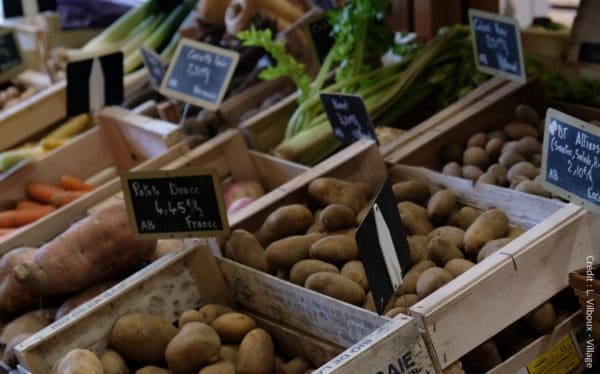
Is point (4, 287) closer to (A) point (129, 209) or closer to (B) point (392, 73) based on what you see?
(A) point (129, 209)

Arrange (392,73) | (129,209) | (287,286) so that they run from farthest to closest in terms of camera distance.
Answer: (392,73) → (129,209) → (287,286)

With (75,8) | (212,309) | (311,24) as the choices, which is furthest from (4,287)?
(75,8)

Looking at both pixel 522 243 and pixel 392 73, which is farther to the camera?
pixel 392 73

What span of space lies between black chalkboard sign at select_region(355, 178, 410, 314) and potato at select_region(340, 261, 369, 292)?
0.69 feet

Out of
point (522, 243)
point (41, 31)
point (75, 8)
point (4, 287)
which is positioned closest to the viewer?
point (522, 243)

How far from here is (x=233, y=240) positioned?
229 centimetres

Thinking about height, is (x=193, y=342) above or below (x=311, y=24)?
below

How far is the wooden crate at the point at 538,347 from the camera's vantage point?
1.95m

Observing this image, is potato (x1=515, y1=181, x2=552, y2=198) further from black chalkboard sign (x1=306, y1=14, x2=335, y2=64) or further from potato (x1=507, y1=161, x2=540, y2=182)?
black chalkboard sign (x1=306, y1=14, x2=335, y2=64)

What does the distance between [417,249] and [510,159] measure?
563 mm

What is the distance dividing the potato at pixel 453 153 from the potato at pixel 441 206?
40 cm

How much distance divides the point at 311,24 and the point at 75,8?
197 cm

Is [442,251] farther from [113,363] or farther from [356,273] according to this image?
[113,363]

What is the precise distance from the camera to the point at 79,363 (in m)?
1.94
